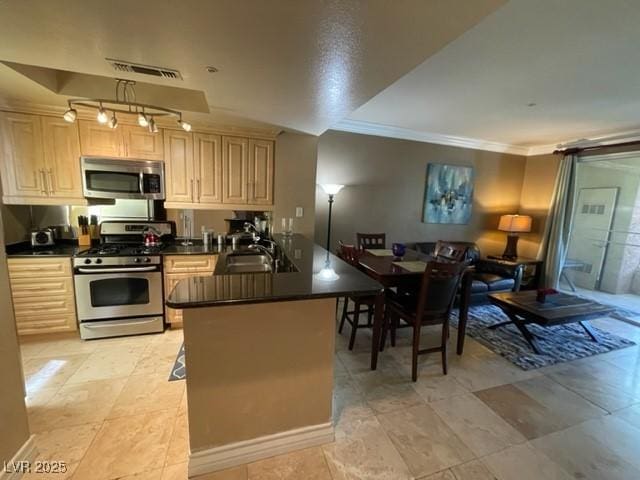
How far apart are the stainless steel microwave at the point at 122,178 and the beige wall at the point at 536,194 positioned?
5.98m

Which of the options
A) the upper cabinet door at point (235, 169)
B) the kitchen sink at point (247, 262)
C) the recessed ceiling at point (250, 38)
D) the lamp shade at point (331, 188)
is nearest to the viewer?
the recessed ceiling at point (250, 38)

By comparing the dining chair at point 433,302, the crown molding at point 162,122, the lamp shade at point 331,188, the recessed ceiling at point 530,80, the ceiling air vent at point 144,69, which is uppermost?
the recessed ceiling at point 530,80

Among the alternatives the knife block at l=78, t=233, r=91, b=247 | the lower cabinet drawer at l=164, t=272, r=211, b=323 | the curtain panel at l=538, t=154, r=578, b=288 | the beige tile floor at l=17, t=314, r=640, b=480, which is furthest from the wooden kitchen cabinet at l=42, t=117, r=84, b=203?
the curtain panel at l=538, t=154, r=578, b=288

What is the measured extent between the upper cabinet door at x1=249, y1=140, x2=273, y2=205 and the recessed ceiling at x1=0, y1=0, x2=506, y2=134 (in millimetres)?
1189

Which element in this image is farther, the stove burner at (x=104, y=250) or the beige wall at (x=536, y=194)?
the beige wall at (x=536, y=194)

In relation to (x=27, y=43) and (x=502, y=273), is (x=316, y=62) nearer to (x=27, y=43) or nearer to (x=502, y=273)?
(x=27, y=43)

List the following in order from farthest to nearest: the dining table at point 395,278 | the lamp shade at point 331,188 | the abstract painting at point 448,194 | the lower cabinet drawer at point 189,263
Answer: the abstract painting at point 448,194 < the lamp shade at point 331,188 < the lower cabinet drawer at point 189,263 < the dining table at point 395,278

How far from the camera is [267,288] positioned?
1400mm

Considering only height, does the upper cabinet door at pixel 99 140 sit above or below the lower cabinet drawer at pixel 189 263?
above

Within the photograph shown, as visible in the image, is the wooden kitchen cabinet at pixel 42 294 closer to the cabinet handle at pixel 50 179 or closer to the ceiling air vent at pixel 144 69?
the cabinet handle at pixel 50 179

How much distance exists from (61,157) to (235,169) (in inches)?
65.2

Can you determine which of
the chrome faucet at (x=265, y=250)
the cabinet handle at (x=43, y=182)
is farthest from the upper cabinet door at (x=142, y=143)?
the chrome faucet at (x=265, y=250)

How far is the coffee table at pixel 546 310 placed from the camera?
2.66 metres

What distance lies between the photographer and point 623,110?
9.98ft
